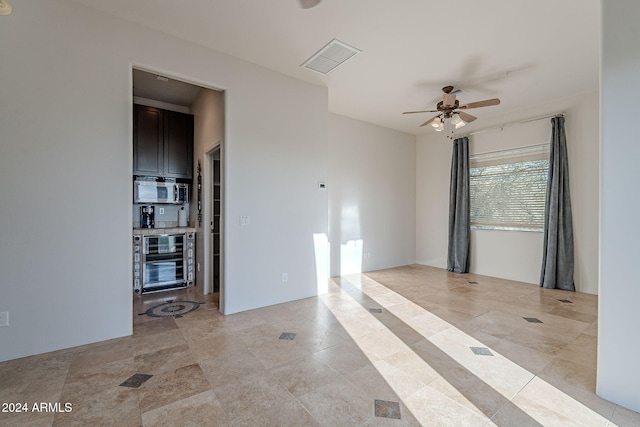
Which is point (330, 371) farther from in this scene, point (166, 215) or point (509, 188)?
point (509, 188)

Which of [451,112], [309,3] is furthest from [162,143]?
[451,112]

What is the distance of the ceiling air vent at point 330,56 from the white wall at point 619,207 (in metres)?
2.15

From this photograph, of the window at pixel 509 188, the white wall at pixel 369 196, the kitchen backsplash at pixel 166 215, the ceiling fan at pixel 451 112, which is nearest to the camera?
the ceiling fan at pixel 451 112

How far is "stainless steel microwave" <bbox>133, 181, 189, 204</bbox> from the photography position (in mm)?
4531

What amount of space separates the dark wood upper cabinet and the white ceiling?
6.58 feet


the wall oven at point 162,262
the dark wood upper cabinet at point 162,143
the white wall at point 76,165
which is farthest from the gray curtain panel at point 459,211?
the dark wood upper cabinet at point 162,143

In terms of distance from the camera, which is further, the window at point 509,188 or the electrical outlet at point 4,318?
the window at point 509,188

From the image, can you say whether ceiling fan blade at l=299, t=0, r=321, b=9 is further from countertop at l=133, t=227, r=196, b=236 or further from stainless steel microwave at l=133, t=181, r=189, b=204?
stainless steel microwave at l=133, t=181, r=189, b=204

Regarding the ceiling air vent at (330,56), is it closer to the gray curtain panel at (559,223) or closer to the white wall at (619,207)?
the white wall at (619,207)

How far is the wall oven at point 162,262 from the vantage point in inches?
168

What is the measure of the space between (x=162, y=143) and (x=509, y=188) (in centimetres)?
627

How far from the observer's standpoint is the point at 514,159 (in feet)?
16.9

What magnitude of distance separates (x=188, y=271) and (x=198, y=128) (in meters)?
2.43

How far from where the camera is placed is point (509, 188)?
522 cm
